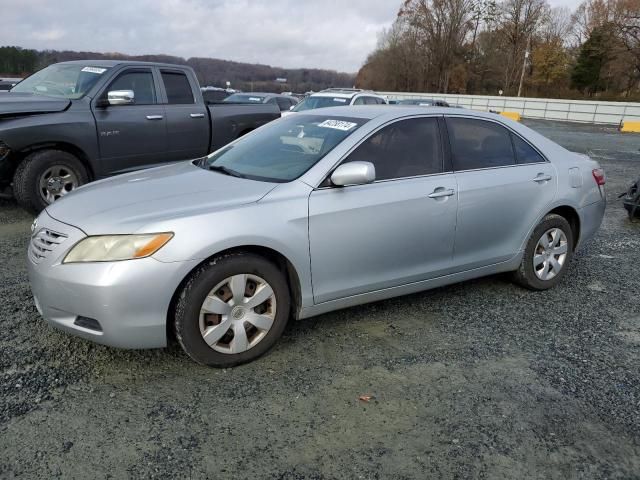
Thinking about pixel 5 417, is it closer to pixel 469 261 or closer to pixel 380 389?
pixel 380 389

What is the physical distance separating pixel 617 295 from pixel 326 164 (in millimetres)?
2973

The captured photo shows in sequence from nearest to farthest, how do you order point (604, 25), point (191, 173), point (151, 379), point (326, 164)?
point (151, 379), point (326, 164), point (191, 173), point (604, 25)

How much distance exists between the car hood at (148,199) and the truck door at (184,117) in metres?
3.75

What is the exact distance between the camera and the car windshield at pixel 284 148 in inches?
139

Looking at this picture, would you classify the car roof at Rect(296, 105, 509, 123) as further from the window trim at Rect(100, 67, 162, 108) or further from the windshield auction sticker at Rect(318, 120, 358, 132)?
the window trim at Rect(100, 67, 162, 108)

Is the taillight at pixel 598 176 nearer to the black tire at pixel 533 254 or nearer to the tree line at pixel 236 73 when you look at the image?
the black tire at pixel 533 254

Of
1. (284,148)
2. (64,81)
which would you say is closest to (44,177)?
(64,81)

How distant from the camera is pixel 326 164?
3396 millimetres

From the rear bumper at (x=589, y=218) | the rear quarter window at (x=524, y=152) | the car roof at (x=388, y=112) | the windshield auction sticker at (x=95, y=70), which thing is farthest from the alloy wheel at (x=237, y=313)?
the windshield auction sticker at (x=95, y=70)

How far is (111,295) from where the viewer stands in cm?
274

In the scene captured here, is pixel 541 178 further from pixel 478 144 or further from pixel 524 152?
pixel 478 144

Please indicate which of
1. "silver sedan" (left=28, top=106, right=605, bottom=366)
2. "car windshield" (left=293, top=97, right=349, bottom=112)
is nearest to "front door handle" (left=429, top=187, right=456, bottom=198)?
"silver sedan" (left=28, top=106, right=605, bottom=366)

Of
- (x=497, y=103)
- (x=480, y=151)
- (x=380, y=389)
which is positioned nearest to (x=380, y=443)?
(x=380, y=389)

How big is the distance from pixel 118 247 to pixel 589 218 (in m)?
4.03
